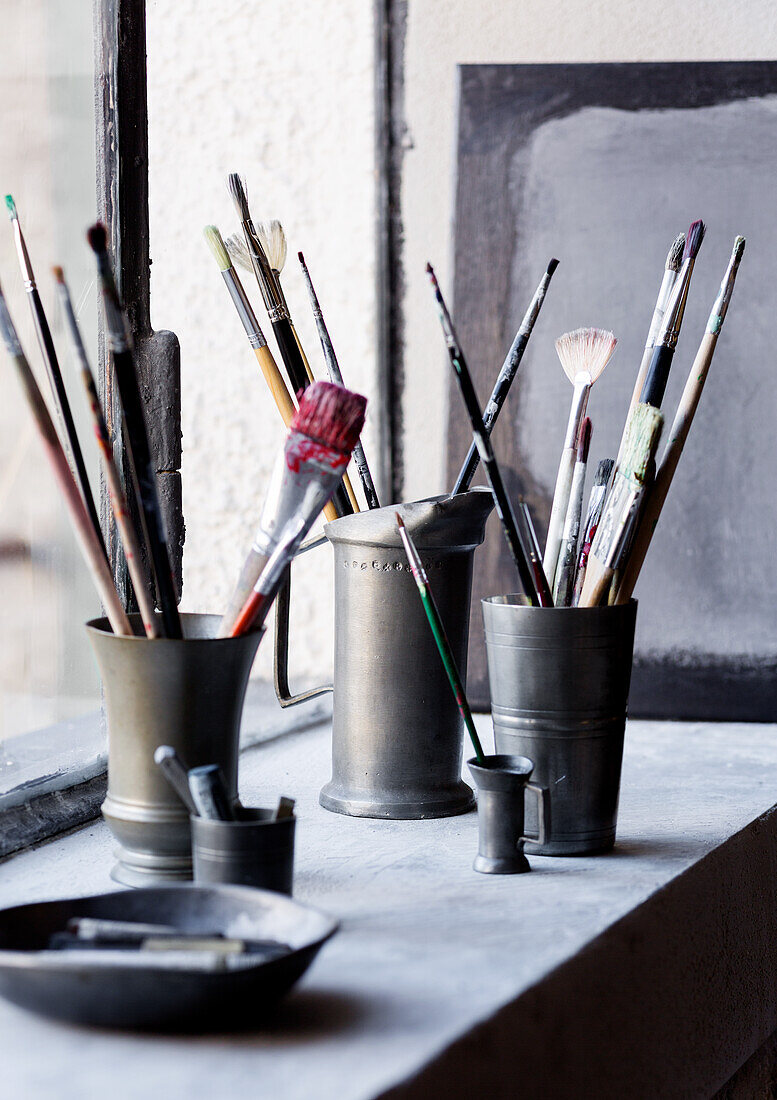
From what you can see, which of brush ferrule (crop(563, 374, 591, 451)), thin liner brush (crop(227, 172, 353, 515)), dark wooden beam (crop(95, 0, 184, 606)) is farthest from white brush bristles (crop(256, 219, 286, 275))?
brush ferrule (crop(563, 374, 591, 451))

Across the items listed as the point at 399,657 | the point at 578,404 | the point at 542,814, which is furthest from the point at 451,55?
the point at 542,814

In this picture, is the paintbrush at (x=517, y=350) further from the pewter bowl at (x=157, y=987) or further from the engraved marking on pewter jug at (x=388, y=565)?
the pewter bowl at (x=157, y=987)

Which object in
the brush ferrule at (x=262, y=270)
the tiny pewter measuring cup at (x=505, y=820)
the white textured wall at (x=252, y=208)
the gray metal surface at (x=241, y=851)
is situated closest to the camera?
the gray metal surface at (x=241, y=851)

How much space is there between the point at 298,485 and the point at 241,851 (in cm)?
20

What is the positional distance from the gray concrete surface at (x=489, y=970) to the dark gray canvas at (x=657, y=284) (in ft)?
0.82

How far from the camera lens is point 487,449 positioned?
0.70 m

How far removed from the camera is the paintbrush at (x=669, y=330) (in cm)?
76

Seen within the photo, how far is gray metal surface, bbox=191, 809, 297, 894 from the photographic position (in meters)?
0.58

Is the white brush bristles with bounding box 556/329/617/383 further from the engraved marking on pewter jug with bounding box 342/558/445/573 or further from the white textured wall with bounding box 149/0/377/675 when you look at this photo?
the white textured wall with bounding box 149/0/377/675

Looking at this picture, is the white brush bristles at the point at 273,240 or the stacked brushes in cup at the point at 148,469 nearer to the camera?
the stacked brushes in cup at the point at 148,469

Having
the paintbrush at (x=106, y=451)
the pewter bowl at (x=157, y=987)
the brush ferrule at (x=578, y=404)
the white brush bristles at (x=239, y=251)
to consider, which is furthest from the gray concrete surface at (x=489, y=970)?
the white brush bristles at (x=239, y=251)

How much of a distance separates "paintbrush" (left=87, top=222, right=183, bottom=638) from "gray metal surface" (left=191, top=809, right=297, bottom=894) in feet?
0.40

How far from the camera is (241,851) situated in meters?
0.59

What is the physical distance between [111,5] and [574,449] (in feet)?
1.53
